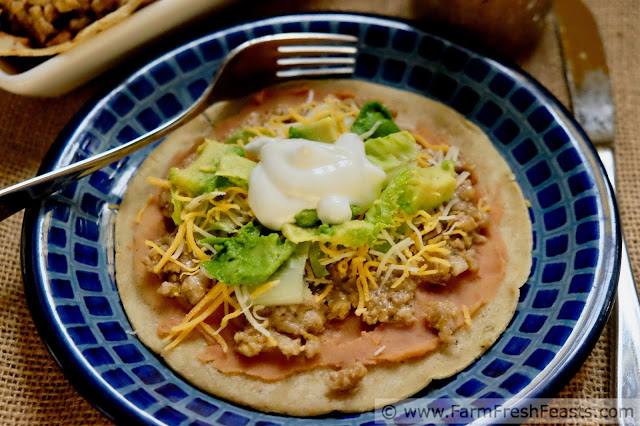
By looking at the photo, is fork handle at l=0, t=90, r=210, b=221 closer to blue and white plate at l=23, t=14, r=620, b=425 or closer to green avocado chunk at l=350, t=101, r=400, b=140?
blue and white plate at l=23, t=14, r=620, b=425

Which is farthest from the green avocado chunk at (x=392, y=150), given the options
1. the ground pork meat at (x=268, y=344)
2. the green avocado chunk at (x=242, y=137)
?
the ground pork meat at (x=268, y=344)

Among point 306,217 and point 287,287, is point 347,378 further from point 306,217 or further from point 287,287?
point 306,217

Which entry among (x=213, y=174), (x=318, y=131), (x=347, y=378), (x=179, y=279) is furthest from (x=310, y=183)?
(x=347, y=378)

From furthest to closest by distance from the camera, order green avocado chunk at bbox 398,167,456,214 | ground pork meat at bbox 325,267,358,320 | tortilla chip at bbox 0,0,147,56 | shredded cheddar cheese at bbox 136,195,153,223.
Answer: tortilla chip at bbox 0,0,147,56 → shredded cheddar cheese at bbox 136,195,153,223 → green avocado chunk at bbox 398,167,456,214 → ground pork meat at bbox 325,267,358,320

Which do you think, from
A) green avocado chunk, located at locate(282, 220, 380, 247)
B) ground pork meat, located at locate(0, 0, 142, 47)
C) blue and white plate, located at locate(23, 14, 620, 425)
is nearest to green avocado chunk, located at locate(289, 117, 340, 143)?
green avocado chunk, located at locate(282, 220, 380, 247)

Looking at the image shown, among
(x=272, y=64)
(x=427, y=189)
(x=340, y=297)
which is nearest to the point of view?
(x=340, y=297)

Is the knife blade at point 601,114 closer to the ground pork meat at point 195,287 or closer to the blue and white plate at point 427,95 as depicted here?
the blue and white plate at point 427,95
